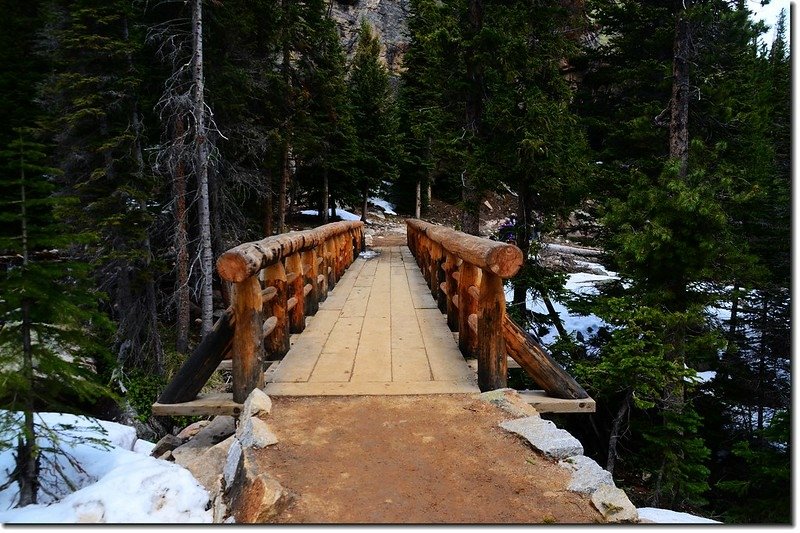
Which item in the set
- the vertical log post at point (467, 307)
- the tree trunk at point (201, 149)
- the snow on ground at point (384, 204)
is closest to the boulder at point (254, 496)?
the vertical log post at point (467, 307)

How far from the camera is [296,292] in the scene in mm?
5441

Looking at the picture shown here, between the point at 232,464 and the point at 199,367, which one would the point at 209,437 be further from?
the point at 232,464

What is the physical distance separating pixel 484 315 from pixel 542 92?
8712mm

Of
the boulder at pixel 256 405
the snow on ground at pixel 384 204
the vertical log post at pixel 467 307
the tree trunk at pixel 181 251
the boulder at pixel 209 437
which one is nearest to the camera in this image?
the boulder at pixel 256 405

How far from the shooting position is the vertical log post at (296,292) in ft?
17.6

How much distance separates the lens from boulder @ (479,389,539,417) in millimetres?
3414

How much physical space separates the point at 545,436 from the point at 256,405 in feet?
6.08

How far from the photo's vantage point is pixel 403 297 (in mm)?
7648

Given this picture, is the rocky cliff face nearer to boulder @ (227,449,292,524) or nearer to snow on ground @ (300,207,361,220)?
snow on ground @ (300,207,361,220)

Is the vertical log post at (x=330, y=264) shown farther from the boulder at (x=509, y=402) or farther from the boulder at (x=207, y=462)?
the boulder at (x=509, y=402)

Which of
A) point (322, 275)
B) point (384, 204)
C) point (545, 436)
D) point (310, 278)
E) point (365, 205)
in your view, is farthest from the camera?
point (384, 204)

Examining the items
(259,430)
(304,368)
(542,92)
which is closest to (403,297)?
(304,368)

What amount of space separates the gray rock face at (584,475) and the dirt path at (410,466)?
56 millimetres

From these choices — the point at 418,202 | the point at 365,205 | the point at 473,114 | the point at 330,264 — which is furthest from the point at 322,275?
the point at 418,202
